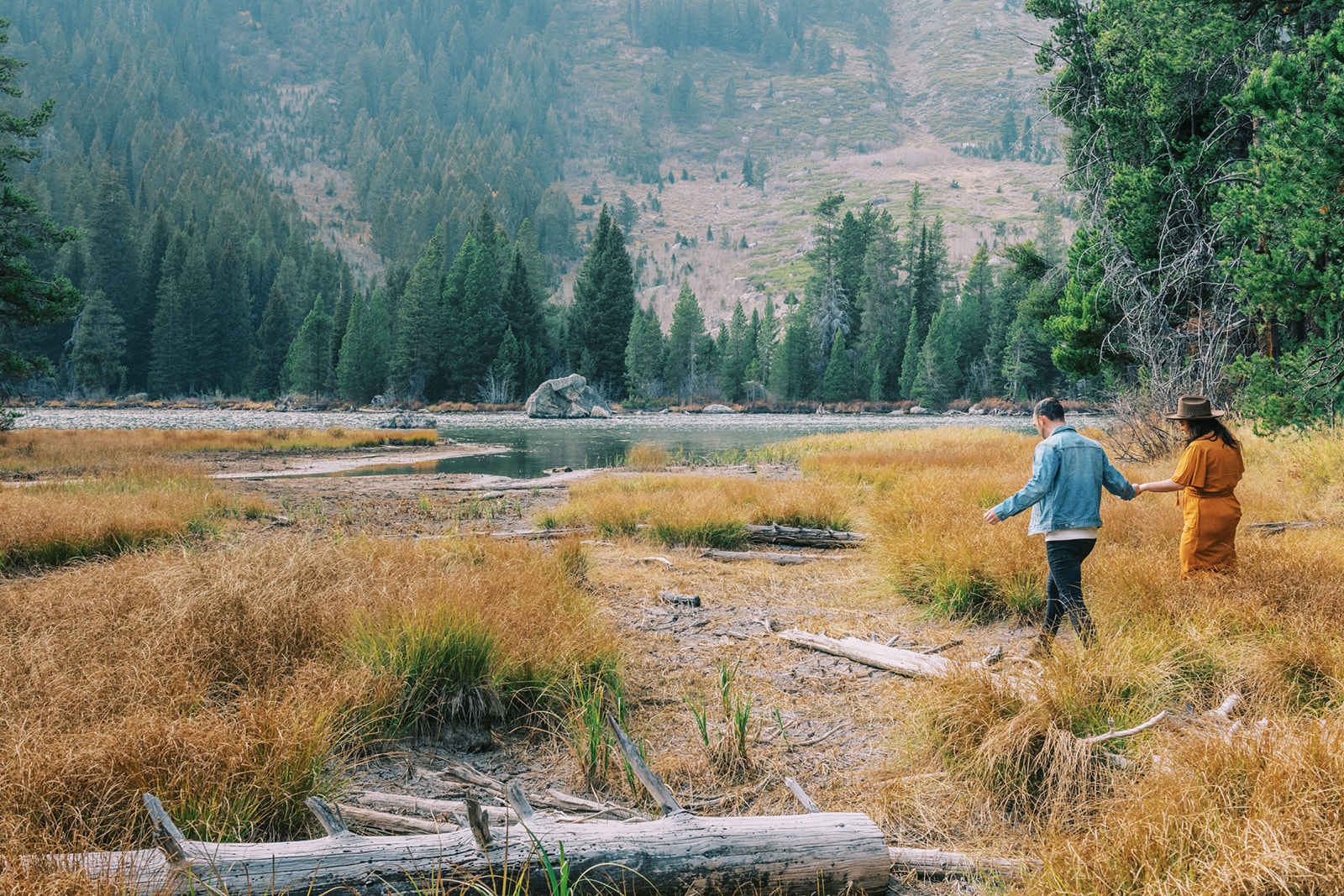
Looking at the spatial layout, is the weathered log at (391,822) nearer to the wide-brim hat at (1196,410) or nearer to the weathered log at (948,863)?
the weathered log at (948,863)

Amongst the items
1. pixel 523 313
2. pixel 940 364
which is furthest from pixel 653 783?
pixel 523 313

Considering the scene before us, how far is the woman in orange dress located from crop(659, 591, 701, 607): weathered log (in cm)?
387

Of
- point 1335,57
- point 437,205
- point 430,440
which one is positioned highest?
point 437,205

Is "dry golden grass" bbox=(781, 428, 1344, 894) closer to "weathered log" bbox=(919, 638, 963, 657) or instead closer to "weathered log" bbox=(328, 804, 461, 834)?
"weathered log" bbox=(919, 638, 963, 657)

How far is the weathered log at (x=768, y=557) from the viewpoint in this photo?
904 cm

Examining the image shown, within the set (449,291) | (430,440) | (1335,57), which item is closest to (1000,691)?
(1335,57)

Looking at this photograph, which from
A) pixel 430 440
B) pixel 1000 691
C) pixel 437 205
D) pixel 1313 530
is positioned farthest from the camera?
pixel 437 205

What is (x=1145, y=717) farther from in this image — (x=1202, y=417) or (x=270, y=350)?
(x=270, y=350)

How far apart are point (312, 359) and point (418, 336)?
12.0 m

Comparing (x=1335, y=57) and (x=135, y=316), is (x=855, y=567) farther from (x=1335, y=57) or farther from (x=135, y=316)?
(x=135, y=316)

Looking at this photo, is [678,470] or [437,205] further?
[437,205]

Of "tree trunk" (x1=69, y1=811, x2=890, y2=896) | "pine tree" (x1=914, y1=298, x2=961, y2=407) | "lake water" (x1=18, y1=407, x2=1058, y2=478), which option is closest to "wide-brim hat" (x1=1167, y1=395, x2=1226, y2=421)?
"tree trunk" (x1=69, y1=811, x2=890, y2=896)

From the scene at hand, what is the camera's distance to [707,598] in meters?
7.34

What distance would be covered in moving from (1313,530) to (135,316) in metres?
97.8
